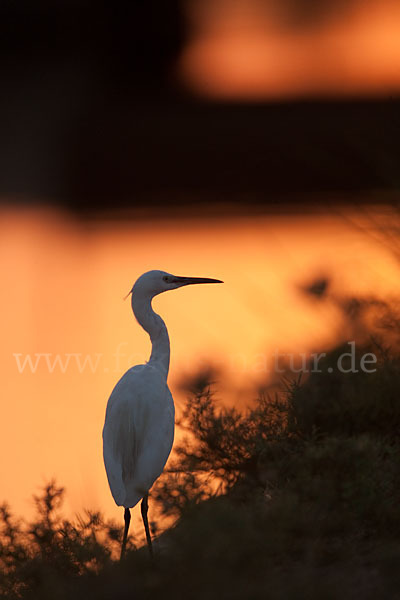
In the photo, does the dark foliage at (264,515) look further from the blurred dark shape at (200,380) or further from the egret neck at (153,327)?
the egret neck at (153,327)

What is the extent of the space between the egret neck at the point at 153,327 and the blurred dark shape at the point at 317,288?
81 cm

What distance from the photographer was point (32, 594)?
3852 millimetres

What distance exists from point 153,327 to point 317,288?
91 centimetres

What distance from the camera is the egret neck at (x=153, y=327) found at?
4836 millimetres

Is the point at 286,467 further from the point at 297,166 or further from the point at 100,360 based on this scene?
the point at 297,166

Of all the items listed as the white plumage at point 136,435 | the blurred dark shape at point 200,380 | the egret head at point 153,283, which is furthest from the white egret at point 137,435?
the egret head at point 153,283

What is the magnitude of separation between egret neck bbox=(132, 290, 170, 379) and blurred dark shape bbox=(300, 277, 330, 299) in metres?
0.81

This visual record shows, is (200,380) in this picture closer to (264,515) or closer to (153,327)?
(153,327)

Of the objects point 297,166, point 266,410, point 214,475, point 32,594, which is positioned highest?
point 297,166

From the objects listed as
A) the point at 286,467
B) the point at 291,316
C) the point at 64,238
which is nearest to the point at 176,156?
the point at 64,238

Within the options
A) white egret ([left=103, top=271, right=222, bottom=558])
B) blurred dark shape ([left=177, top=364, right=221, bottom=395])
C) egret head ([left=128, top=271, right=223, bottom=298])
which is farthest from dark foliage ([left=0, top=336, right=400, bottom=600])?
egret head ([left=128, top=271, right=223, bottom=298])

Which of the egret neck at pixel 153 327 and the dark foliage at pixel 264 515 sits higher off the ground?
the egret neck at pixel 153 327

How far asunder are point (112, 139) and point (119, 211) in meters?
2.05

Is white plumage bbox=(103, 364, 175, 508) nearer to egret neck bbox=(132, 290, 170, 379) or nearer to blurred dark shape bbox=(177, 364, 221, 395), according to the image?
blurred dark shape bbox=(177, 364, 221, 395)
